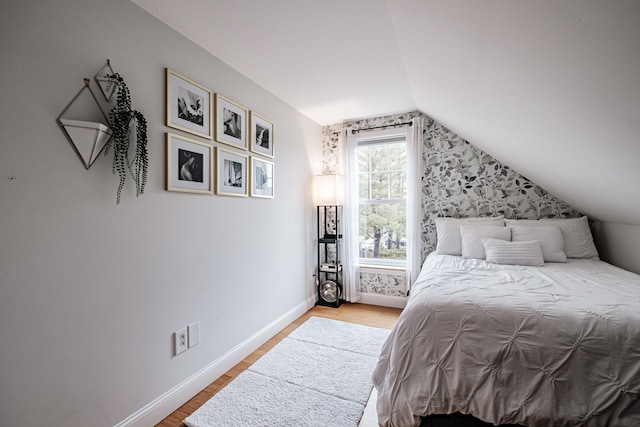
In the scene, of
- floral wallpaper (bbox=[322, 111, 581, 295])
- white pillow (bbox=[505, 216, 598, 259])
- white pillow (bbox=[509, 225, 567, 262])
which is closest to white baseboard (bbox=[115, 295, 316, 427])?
floral wallpaper (bbox=[322, 111, 581, 295])

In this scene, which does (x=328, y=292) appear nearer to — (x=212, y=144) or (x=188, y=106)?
(x=212, y=144)

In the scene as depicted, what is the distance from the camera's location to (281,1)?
4.69ft

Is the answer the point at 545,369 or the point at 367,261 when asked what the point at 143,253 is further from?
the point at 367,261

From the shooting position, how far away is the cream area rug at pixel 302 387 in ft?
5.03

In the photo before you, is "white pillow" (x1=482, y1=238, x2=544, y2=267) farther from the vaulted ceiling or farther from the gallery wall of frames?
the gallery wall of frames

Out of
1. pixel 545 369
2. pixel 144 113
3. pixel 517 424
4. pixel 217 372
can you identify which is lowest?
pixel 217 372

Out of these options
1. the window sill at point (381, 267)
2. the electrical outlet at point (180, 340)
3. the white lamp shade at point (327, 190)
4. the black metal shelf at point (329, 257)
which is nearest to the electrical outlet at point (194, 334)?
the electrical outlet at point (180, 340)

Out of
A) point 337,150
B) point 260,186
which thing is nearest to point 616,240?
point 337,150

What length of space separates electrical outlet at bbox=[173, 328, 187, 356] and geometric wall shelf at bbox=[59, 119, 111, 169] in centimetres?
107

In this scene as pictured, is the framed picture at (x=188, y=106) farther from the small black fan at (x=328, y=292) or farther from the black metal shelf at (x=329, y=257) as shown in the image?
the small black fan at (x=328, y=292)

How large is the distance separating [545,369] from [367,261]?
100 inches

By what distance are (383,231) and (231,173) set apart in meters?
2.21

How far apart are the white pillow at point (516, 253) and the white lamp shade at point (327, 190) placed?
167 cm

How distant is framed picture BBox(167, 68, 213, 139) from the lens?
1647 mm
